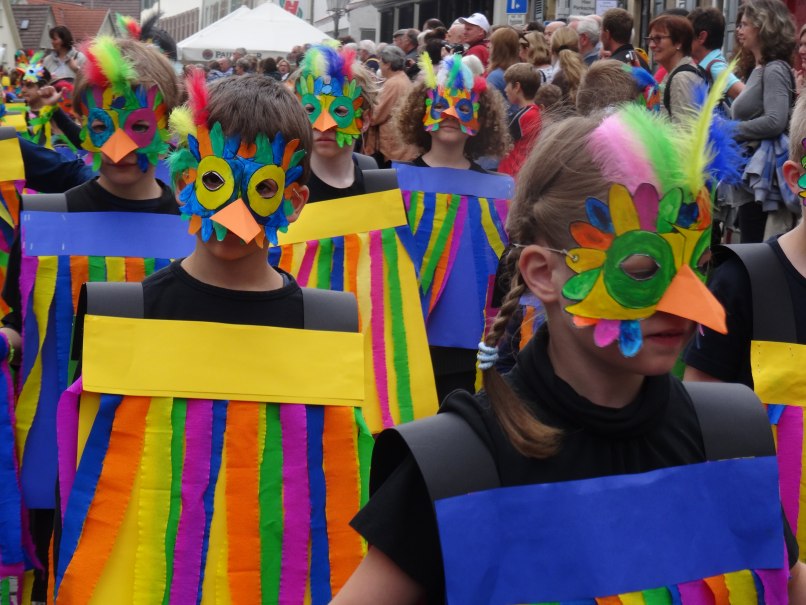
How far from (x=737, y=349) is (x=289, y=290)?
1.15m

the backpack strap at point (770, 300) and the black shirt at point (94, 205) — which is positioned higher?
the backpack strap at point (770, 300)

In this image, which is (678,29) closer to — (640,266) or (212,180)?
(212,180)

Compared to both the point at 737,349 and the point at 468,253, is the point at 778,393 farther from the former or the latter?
the point at 468,253

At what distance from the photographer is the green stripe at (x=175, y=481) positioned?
3113 mm

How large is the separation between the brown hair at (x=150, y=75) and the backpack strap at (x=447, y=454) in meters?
2.87

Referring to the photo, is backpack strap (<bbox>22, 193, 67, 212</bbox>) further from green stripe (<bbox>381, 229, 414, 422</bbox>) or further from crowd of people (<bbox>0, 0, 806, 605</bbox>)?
green stripe (<bbox>381, 229, 414, 422</bbox>)

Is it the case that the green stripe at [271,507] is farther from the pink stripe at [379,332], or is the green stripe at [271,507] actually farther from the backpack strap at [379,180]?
the backpack strap at [379,180]

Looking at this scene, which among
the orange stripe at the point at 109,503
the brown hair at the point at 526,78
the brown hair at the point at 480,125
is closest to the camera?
the orange stripe at the point at 109,503

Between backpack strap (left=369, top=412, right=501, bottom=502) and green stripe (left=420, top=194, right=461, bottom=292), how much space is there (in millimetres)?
3960

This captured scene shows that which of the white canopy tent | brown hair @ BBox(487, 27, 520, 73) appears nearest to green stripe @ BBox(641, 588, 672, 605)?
brown hair @ BBox(487, 27, 520, 73)

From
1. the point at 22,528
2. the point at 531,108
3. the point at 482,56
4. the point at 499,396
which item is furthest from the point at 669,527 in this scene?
the point at 482,56

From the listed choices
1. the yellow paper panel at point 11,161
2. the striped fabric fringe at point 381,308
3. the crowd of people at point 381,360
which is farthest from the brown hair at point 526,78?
the yellow paper panel at point 11,161

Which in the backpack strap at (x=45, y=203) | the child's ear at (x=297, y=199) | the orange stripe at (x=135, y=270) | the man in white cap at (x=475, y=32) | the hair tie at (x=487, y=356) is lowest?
the man in white cap at (x=475, y=32)

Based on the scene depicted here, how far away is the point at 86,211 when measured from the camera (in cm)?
450
